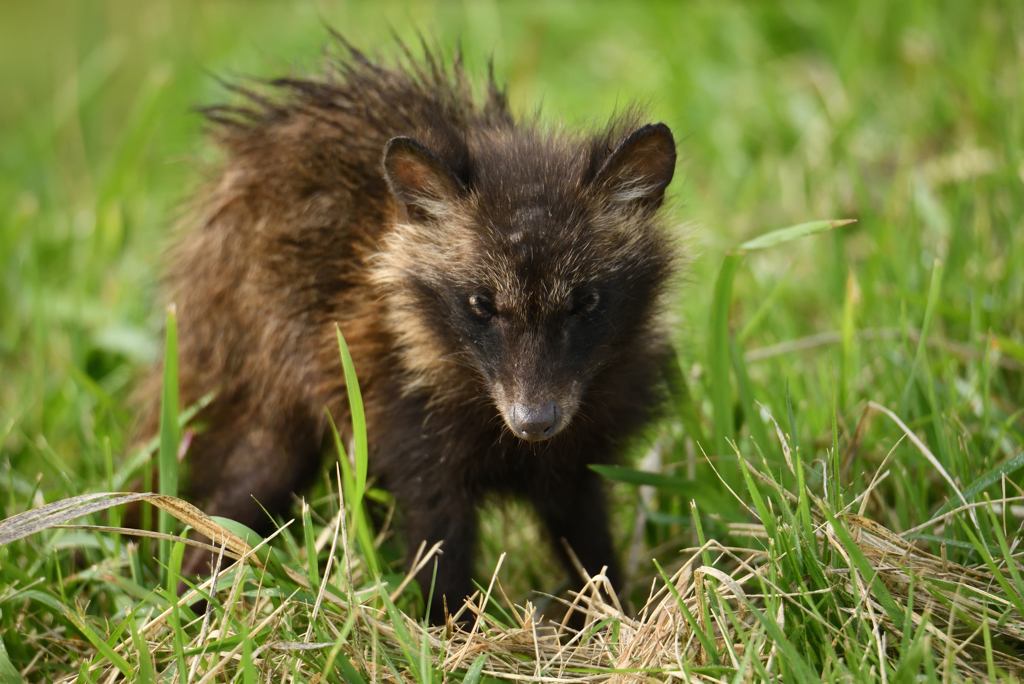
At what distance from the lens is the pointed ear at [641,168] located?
360 cm

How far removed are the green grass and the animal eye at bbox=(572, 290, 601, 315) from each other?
72 centimetres

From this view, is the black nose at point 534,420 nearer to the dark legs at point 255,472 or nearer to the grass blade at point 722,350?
the grass blade at point 722,350

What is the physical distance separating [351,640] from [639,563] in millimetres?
1662

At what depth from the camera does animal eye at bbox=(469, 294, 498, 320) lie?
351 cm

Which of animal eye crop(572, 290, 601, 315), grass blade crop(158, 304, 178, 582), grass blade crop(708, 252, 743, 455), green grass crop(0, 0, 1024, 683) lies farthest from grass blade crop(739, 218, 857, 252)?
grass blade crop(158, 304, 178, 582)

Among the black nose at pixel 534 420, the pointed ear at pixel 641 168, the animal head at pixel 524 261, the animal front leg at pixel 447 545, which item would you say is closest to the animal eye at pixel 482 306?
the animal head at pixel 524 261

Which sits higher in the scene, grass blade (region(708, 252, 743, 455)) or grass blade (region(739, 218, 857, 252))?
grass blade (region(739, 218, 857, 252))

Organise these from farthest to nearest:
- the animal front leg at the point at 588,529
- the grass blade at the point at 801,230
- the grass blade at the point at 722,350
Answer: the animal front leg at the point at 588,529
the grass blade at the point at 722,350
the grass blade at the point at 801,230

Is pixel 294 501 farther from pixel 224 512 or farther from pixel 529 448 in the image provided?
pixel 529 448

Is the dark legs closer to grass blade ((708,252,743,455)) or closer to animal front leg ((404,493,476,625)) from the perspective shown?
animal front leg ((404,493,476,625))

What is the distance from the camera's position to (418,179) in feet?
12.3

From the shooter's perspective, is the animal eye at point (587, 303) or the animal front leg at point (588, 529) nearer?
the animal eye at point (587, 303)

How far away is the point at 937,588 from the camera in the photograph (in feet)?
10.4

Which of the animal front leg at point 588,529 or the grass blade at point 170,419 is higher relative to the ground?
the grass blade at point 170,419
